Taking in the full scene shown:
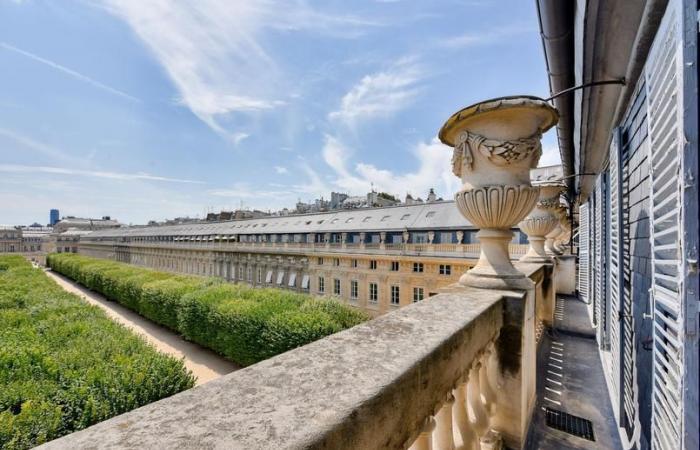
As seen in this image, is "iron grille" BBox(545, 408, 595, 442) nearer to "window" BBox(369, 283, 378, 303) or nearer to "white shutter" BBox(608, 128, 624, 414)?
"white shutter" BBox(608, 128, 624, 414)

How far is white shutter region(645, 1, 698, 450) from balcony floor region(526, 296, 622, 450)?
995mm

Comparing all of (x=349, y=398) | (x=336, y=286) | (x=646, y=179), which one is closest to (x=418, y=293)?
(x=336, y=286)

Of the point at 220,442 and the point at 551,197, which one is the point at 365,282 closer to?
the point at 551,197

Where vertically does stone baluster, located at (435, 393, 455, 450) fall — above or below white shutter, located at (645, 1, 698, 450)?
below

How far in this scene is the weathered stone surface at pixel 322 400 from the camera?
24.6 inches

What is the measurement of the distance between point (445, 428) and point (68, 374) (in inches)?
228

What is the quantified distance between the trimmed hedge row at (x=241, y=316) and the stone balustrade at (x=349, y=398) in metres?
8.48

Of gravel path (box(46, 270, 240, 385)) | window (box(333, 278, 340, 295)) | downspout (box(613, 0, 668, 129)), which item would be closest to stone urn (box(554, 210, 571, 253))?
downspout (box(613, 0, 668, 129))

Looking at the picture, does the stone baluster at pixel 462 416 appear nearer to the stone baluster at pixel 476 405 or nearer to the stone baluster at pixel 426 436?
the stone baluster at pixel 476 405

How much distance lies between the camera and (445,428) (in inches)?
52.9

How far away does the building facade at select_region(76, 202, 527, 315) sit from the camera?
1941cm

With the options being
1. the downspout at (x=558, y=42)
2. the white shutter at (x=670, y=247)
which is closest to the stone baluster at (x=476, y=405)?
the white shutter at (x=670, y=247)

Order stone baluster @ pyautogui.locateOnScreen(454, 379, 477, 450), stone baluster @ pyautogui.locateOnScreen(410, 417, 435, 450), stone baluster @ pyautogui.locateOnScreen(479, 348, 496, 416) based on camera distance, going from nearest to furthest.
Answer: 1. stone baluster @ pyautogui.locateOnScreen(410, 417, 435, 450)
2. stone baluster @ pyautogui.locateOnScreen(454, 379, 477, 450)
3. stone baluster @ pyautogui.locateOnScreen(479, 348, 496, 416)

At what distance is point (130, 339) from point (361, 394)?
24.8ft
